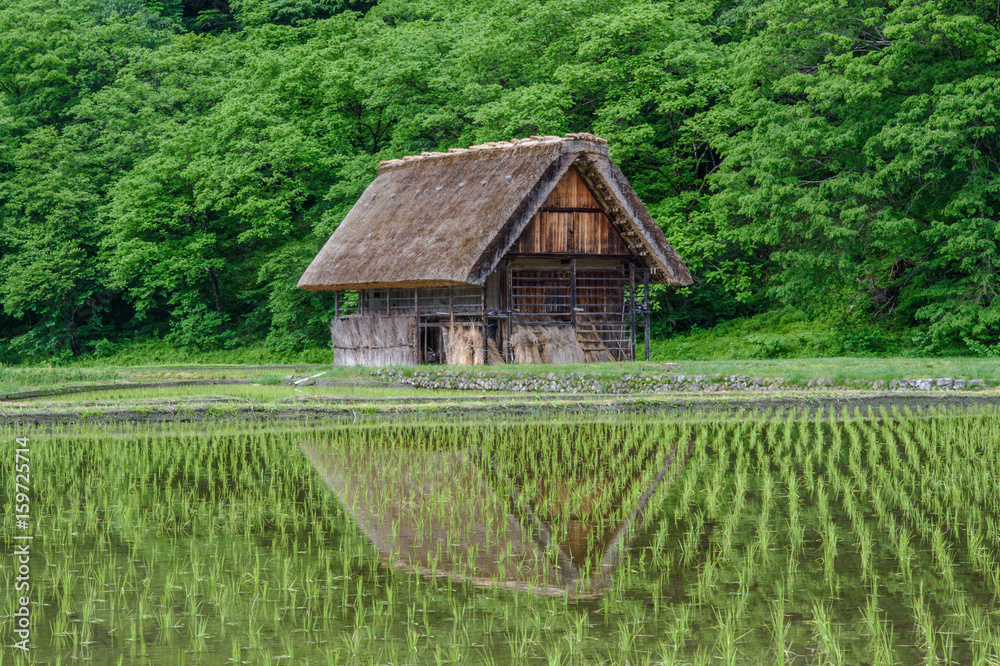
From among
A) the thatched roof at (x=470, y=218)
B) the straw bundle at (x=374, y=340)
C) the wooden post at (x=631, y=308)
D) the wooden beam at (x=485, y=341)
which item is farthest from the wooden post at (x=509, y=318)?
the wooden post at (x=631, y=308)

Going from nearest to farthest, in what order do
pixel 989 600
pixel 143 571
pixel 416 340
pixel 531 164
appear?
pixel 989 600, pixel 143 571, pixel 531 164, pixel 416 340

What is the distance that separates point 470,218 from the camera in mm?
27109

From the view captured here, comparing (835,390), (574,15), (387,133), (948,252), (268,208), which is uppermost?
(574,15)

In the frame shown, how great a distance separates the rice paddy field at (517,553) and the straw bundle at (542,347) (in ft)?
46.9

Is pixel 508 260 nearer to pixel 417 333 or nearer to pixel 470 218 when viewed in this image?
pixel 470 218

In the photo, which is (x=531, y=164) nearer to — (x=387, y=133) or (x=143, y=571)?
(x=387, y=133)

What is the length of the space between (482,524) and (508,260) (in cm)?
1950

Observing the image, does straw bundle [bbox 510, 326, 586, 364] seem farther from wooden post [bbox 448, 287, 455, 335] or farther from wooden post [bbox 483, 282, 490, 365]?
wooden post [bbox 448, 287, 455, 335]

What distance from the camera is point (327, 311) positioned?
37469 mm

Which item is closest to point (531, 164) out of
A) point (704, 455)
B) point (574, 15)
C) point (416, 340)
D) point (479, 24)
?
point (416, 340)

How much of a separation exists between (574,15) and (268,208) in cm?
1234

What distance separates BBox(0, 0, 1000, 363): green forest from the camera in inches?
1002

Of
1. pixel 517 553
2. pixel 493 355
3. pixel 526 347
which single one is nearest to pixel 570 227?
pixel 526 347

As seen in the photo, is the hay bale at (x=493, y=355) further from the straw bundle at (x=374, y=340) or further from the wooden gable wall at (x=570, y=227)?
the straw bundle at (x=374, y=340)
